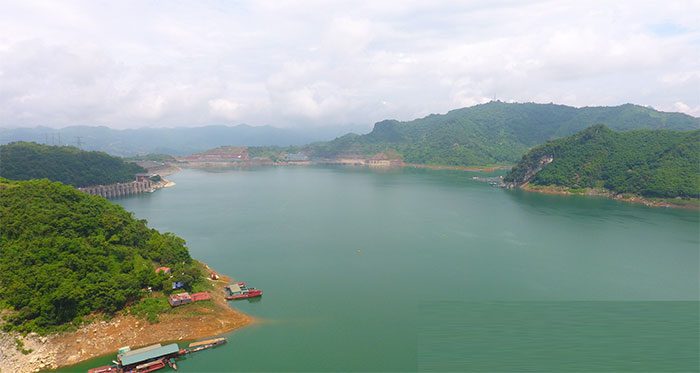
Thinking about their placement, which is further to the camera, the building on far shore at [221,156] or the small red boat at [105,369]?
the building on far shore at [221,156]

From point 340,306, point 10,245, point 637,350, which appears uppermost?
point 10,245

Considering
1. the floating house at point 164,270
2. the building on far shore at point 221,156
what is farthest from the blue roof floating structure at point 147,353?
the building on far shore at point 221,156

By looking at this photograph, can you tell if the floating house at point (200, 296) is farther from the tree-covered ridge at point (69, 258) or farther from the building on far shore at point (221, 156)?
the building on far shore at point (221, 156)

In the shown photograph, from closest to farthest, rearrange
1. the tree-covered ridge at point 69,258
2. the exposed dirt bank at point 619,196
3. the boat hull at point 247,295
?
the tree-covered ridge at point 69,258, the boat hull at point 247,295, the exposed dirt bank at point 619,196

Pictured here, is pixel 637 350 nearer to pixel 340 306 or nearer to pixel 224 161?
pixel 340 306

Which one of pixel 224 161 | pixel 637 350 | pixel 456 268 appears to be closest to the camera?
pixel 637 350

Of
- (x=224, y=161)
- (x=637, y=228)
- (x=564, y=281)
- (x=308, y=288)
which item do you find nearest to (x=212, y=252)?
(x=308, y=288)
